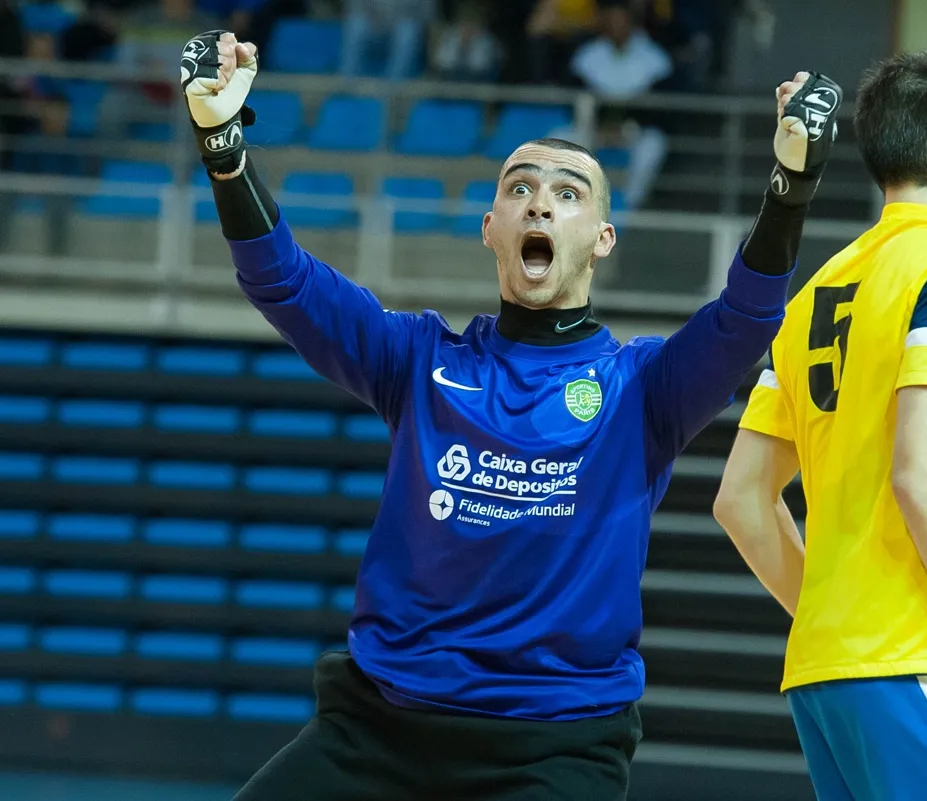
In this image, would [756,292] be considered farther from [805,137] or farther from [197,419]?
[197,419]

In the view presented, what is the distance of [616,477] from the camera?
252 cm

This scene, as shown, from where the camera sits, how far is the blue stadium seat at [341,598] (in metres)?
7.32

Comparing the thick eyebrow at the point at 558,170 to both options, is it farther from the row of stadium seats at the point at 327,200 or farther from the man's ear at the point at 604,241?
the row of stadium seats at the point at 327,200

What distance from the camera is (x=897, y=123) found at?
97.8 inches

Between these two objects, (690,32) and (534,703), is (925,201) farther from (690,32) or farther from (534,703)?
(690,32)

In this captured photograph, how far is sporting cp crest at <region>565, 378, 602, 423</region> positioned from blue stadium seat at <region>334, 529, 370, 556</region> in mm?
4893

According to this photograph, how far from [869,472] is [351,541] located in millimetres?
5202

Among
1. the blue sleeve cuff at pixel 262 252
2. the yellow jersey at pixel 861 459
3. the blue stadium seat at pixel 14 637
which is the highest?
the blue sleeve cuff at pixel 262 252

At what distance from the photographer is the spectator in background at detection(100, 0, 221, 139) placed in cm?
788

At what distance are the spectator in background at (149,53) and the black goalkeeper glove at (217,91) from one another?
18.6 ft

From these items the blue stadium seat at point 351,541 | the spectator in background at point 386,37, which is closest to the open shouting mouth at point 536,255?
the blue stadium seat at point 351,541

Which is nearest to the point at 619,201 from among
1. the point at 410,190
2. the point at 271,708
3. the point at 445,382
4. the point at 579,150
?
the point at 410,190

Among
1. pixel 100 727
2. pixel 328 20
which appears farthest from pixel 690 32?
pixel 100 727

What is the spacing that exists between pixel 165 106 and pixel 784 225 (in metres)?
6.11
